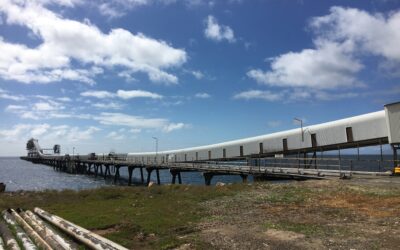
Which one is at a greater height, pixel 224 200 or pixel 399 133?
pixel 399 133

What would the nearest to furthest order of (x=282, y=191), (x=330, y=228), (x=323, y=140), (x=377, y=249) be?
(x=377, y=249)
(x=330, y=228)
(x=282, y=191)
(x=323, y=140)

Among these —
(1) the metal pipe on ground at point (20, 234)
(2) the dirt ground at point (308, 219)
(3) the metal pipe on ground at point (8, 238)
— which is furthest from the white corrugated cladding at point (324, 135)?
(3) the metal pipe on ground at point (8, 238)

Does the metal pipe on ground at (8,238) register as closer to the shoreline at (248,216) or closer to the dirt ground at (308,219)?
the shoreline at (248,216)

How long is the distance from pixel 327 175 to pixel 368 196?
11.6 meters

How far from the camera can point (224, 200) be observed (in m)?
20.0

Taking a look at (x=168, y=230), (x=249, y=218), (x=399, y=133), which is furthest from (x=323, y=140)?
(x=168, y=230)

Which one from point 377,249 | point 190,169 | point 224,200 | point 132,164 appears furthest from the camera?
point 132,164

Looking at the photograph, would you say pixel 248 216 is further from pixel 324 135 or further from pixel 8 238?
pixel 324 135

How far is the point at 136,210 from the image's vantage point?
18.0 m

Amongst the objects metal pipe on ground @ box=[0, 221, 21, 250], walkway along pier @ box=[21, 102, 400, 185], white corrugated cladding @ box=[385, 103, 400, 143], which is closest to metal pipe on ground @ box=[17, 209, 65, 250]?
metal pipe on ground @ box=[0, 221, 21, 250]

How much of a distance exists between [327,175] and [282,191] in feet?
31.1

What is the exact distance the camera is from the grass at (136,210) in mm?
12648

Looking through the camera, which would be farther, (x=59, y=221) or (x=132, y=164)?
(x=132, y=164)

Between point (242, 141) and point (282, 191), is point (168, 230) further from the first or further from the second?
point (242, 141)
